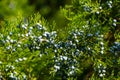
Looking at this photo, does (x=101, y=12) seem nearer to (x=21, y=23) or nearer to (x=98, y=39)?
(x=98, y=39)

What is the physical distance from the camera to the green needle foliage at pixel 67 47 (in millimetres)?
2729

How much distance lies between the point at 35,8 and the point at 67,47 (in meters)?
4.29

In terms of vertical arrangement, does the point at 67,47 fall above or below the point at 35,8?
above

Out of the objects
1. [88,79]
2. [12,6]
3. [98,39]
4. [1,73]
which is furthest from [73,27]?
[12,6]

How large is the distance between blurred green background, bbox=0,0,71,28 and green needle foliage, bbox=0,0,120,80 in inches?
116

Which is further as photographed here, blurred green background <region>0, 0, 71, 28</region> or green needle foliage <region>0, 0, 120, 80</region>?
blurred green background <region>0, 0, 71, 28</region>

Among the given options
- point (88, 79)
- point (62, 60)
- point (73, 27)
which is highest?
point (73, 27)

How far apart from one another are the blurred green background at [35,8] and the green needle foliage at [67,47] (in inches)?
116

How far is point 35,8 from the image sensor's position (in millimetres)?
7020

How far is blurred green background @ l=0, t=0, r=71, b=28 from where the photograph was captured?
19.8 ft

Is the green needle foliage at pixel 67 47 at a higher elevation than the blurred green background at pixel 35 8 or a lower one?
higher

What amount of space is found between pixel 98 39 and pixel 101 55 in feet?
0.38

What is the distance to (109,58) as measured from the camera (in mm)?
2822

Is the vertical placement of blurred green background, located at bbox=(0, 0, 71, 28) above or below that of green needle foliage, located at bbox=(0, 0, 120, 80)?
below
